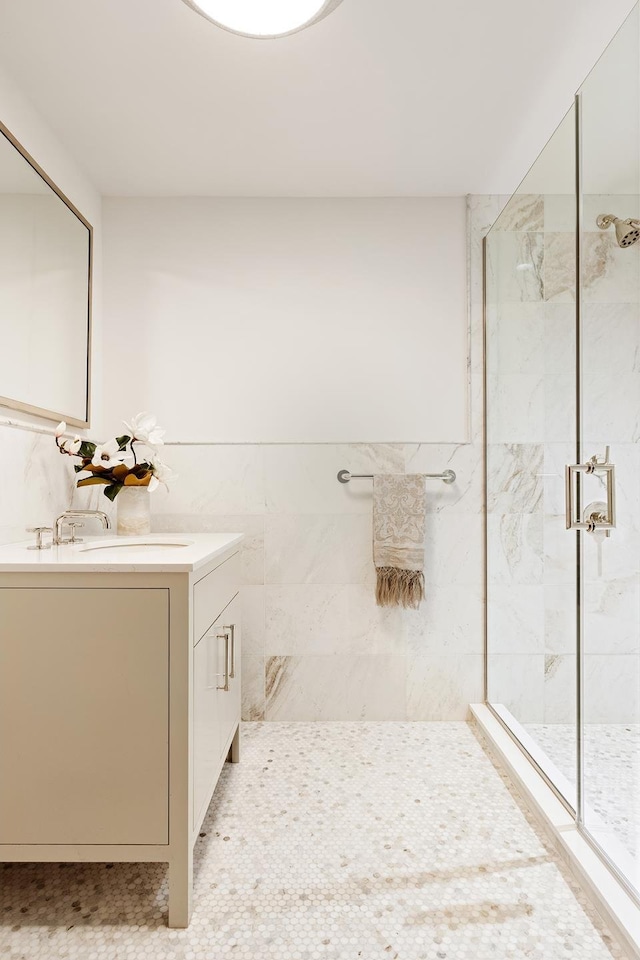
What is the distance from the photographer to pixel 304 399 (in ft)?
7.74

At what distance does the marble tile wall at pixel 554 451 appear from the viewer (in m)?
1.31

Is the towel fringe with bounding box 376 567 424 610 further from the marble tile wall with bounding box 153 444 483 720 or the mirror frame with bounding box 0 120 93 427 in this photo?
the mirror frame with bounding box 0 120 93 427

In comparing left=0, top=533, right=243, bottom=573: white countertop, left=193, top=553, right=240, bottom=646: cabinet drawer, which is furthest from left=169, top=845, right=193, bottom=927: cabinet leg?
left=0, top=533, right=243, bottom=573: white countertop

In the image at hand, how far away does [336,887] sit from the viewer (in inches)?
53.3

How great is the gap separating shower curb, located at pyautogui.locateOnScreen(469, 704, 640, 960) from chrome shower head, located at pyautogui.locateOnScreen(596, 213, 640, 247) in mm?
1384

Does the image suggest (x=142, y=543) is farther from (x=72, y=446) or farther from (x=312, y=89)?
(x=312, y=89)

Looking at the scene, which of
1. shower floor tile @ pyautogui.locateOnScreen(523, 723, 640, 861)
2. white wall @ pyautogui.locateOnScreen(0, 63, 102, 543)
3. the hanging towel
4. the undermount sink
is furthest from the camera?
the hanging towel

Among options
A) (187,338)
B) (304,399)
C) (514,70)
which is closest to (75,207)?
(187,338)

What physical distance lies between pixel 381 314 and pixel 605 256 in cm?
110

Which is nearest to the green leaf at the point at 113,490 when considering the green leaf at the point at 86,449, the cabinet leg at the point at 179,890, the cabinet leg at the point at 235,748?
the green leaf at the point at 86,449

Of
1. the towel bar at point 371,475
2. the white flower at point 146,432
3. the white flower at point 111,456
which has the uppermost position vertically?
the white flower at point 146,432

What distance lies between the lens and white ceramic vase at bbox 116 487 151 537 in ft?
6.62

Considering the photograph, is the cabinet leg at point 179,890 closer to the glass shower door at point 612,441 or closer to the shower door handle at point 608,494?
the glass shower door at point 612,441

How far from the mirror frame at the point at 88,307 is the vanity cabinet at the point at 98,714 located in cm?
66
